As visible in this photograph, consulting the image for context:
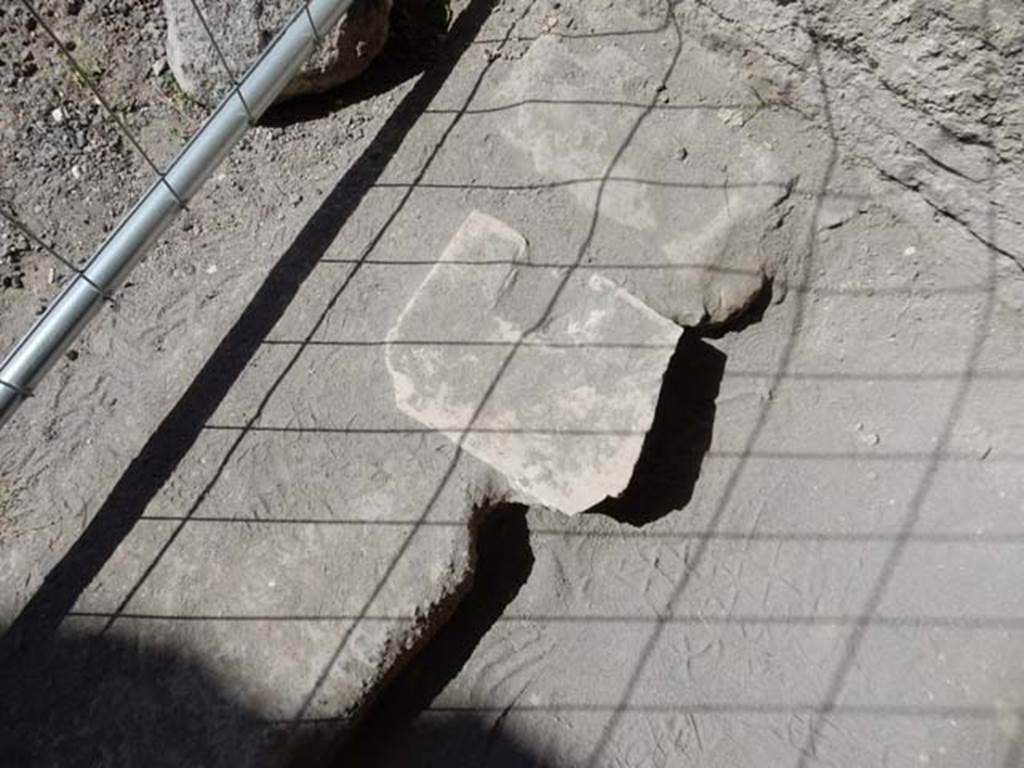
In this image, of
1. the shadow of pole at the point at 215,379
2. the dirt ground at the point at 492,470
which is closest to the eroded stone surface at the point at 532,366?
the dirt ground at the point at 492,470

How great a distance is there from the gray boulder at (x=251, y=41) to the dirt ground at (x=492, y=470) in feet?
0.34

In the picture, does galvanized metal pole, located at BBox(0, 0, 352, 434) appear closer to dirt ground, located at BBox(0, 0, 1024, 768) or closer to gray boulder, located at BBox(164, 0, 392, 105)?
gray boulder, located at BBox(164, 0, 392, 105)

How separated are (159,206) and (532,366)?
0.90 metres

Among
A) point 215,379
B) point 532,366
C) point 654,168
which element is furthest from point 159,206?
point 654,168

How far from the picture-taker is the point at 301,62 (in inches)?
103

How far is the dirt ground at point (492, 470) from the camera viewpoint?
7.43 feet

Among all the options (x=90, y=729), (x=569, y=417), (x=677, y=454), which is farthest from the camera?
(x=677, y=454)

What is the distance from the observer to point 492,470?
2391 millimetres

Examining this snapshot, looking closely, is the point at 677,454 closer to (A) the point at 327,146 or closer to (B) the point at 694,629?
(B) the point at 694,629

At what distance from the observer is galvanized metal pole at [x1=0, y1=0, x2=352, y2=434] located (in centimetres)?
223

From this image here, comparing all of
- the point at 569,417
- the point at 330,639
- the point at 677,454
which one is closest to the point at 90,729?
the point at 330,639

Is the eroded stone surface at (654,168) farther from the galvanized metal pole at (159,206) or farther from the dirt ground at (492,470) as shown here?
the galvanized metal pole at (159,206)

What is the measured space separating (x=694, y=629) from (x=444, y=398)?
78 centimetres

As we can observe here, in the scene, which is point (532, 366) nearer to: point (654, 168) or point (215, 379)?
point (654, 168)
